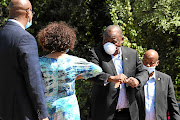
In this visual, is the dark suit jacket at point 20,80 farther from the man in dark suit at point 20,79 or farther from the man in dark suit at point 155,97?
the man in dark suit at point 155,97

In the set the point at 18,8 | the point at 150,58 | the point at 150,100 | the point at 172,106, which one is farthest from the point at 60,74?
the point at 172,106

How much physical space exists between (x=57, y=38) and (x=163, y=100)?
232cm

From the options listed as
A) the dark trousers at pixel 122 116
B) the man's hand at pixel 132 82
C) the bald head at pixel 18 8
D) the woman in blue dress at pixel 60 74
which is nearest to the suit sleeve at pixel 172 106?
the dark trousers at pixel 122 116

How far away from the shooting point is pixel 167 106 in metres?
5.05

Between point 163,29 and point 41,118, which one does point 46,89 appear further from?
point 163,29

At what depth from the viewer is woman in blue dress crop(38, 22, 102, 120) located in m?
3.28

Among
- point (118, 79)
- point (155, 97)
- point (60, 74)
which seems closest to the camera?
point (60, 74)

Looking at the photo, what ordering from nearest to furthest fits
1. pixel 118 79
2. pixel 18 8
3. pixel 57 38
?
1. pixel 18 8
2. pixel 57 38
3. pixel 118 79

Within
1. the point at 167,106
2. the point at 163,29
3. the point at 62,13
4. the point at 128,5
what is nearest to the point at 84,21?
the point at 62,13

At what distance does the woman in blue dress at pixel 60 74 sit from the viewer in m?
3.28

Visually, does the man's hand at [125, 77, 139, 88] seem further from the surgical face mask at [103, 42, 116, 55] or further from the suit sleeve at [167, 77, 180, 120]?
the suit sleeve at [167, 77, 180, 120]

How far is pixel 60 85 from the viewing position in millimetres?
3277

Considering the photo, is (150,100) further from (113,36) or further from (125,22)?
(125,22)

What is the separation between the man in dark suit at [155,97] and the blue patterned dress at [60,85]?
1.81 m
